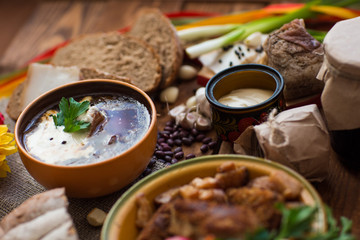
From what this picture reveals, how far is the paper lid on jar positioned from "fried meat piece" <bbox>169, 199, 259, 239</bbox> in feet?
2.56

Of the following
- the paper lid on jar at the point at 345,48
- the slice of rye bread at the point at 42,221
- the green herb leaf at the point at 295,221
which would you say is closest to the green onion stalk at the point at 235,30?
the paper lid on jar at the point at 345,48

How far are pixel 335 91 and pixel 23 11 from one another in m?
4.31

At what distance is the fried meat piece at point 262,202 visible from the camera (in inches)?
60.7

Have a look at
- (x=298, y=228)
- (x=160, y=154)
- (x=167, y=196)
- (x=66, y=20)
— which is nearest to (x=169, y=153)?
(x=160, y=154)

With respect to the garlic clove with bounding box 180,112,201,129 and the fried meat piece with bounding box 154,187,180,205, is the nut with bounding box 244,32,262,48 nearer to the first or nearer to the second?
the garlic clove with bounding box 180,112,201,129

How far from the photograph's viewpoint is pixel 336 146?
220cm

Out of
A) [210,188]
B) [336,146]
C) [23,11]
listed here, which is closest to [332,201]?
[336,146]

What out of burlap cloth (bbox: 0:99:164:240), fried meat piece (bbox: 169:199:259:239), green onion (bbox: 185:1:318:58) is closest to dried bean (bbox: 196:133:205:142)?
burlap cloth (bbox: 0:99:164:240)

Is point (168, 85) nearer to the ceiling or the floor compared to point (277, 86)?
nearer to the floor

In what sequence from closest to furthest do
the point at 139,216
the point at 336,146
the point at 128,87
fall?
the point at 139,216, the point at 336,146, the point at 128,87

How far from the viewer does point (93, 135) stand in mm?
2135

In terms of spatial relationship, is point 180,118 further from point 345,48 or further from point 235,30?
point 345,48

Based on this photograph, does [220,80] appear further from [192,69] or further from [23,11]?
[23,11]

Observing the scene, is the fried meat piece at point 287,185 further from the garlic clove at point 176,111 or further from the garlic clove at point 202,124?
the garlic clove at point 176,111
